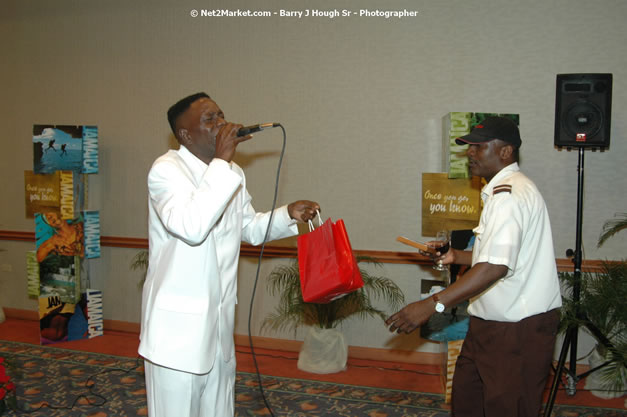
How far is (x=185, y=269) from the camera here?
68.5 inches

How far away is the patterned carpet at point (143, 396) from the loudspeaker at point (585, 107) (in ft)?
5.86

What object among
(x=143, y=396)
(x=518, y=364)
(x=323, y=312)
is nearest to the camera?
(x=518, y=364)

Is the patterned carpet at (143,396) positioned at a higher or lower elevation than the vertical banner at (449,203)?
lower

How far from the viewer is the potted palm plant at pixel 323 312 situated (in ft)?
12.9

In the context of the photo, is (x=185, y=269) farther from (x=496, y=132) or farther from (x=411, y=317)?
(x=496, y=132)

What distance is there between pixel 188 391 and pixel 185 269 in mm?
436

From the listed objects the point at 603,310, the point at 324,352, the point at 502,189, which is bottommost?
the point at 324,352

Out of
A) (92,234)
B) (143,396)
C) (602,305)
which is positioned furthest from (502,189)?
(92,234)

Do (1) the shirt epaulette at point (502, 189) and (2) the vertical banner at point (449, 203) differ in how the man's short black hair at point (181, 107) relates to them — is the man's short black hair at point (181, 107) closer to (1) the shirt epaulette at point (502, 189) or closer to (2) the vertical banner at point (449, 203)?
(1) the shirt epaulette at point (502, 189)

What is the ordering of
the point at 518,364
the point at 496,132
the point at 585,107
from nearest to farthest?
the point at 518,364 < the point at 496,132 < the point at 585,107

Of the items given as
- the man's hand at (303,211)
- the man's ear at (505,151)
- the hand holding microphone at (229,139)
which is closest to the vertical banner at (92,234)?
the man's hand at (303,211)

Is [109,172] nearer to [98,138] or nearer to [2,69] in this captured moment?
[98,138]

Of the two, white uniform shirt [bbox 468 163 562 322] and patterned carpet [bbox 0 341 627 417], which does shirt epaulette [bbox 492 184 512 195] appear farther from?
patterned carpet [bbox 0 341 627 417]

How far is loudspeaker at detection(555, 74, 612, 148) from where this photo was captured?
10.7 ft
